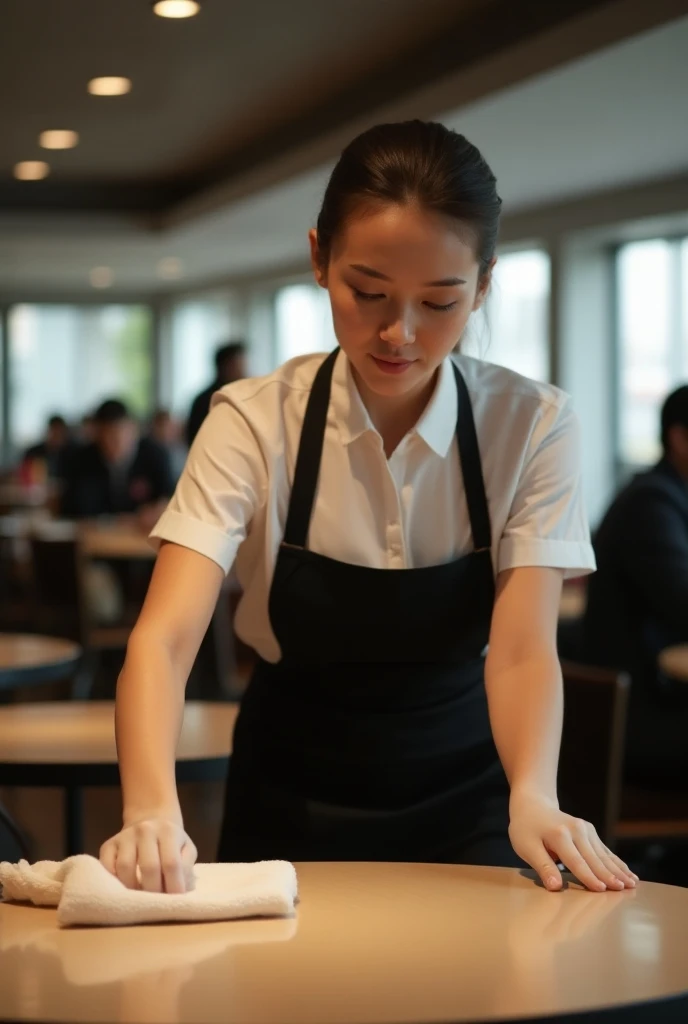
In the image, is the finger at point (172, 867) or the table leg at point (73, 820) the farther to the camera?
the table leg at point (73, 820)

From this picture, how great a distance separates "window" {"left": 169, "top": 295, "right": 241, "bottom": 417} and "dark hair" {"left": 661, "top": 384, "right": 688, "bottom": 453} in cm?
1264

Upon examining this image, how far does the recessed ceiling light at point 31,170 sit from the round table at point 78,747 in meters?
7.32

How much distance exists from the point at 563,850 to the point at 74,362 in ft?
52.9

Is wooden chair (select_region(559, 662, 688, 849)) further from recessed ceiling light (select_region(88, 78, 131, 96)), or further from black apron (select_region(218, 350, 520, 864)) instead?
recessed ceiling light (select_region(88, 78, 131, 96))

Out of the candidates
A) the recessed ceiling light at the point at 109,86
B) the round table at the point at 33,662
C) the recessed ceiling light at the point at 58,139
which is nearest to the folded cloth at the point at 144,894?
the round table at the point at 33,662

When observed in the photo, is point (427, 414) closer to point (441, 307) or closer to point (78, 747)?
point (441, 307)

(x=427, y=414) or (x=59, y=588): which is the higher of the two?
(x=427, y=414)

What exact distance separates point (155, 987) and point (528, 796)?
51 centimetres

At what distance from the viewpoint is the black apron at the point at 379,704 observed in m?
1.71

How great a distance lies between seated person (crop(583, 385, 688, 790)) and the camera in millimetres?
3158

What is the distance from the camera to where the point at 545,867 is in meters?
1.35

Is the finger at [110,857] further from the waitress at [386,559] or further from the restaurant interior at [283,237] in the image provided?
the waitress at [386,559]

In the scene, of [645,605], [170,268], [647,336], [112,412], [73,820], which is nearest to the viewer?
[73,820]

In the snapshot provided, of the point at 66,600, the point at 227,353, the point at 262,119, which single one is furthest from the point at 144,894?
the point at 262,119
